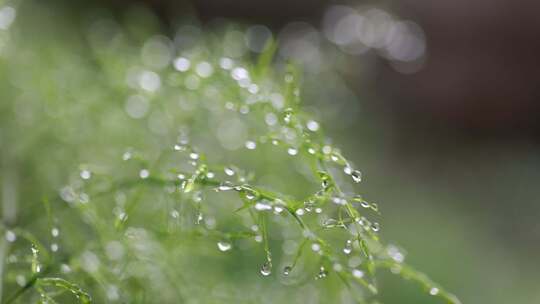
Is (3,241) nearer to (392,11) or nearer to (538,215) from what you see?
(538,215)

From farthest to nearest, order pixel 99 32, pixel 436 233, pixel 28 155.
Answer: pixel 436 233 → pixel 99 32 → pixel 28 155

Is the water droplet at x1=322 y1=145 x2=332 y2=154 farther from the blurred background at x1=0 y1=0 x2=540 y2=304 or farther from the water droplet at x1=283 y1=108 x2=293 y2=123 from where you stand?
the blurred background at x1=0 y1=0 x2=540 y2=304

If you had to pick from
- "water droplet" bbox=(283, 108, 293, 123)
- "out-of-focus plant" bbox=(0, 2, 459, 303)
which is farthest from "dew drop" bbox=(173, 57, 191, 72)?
"water droplet" bbox=(283, 108, 293, 123)

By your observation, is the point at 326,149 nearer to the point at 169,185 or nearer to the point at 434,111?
the point at 169,185

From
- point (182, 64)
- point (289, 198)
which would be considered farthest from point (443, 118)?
point (289, 198)

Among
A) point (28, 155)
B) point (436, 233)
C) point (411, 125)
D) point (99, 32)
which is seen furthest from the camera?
point (411, 125)

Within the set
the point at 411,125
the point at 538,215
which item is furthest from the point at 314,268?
the point at 411,125
